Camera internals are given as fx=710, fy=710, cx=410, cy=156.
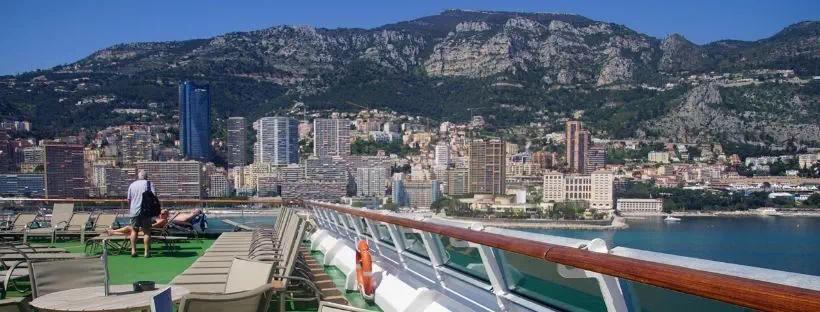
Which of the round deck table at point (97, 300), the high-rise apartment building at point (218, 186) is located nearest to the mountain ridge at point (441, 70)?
the high-rise apartment building at point (218, 186)

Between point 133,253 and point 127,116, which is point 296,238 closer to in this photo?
point 133,253

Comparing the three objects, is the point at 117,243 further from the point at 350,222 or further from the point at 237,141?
the point at 237,141

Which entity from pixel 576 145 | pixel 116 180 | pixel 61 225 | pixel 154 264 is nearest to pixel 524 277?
pixel 154 264

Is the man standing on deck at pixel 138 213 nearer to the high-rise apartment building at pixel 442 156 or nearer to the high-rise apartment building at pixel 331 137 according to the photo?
the high-rise apartment building at pixel 442 156

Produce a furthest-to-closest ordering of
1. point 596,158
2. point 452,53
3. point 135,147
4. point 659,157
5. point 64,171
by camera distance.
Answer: point 452,53 → point 135,147 → point 596,158 → point 659,157 → point 64,171

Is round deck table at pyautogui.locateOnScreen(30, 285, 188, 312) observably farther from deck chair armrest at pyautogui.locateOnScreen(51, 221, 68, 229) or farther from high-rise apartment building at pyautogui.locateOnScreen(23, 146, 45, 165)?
high-rise apartment building at pyautogui.locateOnScreen(23, 146, 45, 165)
